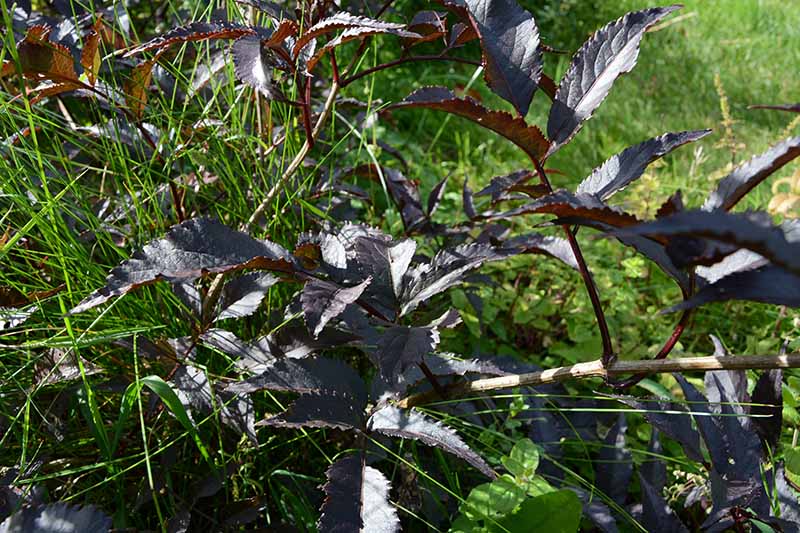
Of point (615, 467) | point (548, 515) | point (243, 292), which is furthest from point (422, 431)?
point (615, 467)

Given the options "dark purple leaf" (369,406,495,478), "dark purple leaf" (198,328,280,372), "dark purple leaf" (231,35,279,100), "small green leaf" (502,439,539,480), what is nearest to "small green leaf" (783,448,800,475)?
"small green leaf" (502,439,539,480)

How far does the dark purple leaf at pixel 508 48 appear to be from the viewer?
81cm

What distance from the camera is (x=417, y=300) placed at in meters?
0.85

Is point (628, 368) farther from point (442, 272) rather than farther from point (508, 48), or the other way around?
point (508, 48)

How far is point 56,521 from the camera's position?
2.48ft

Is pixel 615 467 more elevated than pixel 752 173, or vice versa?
pixel 752 173

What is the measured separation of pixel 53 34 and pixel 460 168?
1.26 meters

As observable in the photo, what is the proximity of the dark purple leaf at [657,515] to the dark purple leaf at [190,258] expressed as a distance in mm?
607

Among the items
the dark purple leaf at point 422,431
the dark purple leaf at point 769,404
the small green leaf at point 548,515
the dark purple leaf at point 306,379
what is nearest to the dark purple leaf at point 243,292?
the dark purple leaf at point 306,379

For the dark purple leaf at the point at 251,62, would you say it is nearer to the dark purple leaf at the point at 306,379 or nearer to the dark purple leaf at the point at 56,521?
the dark purple leaf at the point at 306,379

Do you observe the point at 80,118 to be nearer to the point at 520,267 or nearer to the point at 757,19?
the point at 520,267

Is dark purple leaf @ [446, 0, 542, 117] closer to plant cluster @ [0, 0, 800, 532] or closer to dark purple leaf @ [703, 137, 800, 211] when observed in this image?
→ plant cluster @ [0, 0, 800, 532]

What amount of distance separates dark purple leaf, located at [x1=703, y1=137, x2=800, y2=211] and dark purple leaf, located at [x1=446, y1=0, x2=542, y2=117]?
0.73 feet

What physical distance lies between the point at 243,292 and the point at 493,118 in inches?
17.3
